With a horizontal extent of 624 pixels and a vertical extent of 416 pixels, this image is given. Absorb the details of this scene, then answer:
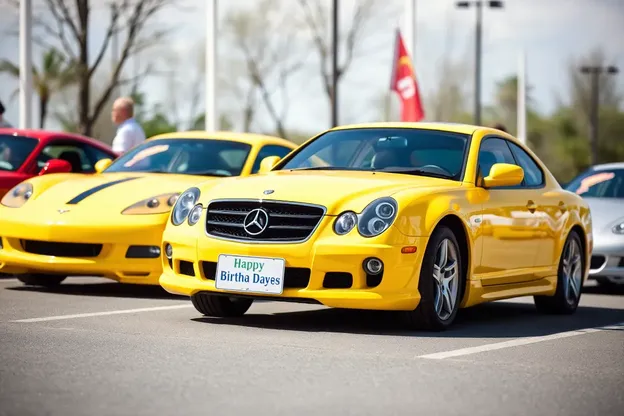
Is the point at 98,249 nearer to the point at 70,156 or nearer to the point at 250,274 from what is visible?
the point at 250,274

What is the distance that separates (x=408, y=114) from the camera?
87.6ft

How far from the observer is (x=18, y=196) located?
11703 millimetres

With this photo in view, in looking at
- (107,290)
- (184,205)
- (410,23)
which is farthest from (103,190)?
(410,23)

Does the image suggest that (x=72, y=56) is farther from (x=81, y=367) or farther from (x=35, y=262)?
(x=81, y=367)

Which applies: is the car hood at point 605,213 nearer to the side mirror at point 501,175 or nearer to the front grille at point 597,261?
the front grille at point 597,261

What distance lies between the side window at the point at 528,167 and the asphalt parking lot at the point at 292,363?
110 cm

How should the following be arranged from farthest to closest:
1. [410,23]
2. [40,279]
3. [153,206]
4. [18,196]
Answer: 1. [410,23]
2. [40,279]
3. [18,196]
4. [153,206]

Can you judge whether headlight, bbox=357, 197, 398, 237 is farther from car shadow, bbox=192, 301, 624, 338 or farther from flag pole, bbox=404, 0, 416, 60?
flag pole, bbox=404, 0, 416, 60

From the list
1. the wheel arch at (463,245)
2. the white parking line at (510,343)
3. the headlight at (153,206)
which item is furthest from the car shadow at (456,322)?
the headlight at (153,206)

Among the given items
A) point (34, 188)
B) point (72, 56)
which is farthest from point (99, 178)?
point (72, 56)

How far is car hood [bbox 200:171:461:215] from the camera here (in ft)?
27.8

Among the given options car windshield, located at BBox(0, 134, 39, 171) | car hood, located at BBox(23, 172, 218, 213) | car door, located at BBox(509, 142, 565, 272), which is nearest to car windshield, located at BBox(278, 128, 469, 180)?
car door, located at BBox(509, 142, 565, 272)

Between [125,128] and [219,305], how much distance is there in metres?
6.89

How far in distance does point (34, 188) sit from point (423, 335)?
4537mm
